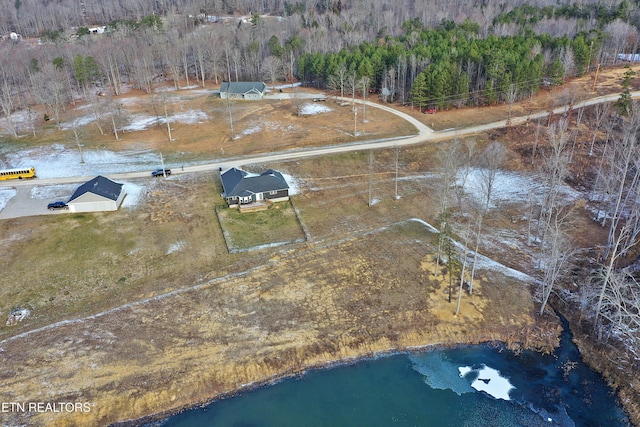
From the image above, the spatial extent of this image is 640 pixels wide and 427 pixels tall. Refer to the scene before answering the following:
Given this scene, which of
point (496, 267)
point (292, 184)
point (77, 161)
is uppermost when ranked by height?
point (77, 161)

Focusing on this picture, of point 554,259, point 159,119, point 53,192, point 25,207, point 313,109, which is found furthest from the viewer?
point 313,109

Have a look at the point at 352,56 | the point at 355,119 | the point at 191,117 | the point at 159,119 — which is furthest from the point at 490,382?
the point at 352,56

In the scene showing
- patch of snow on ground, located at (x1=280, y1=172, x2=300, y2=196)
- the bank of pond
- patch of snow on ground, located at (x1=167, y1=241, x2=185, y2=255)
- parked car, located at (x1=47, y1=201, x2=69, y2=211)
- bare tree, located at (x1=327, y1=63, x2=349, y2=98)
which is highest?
bare tree, located at (x1=327, y1=63, x2=349, y2=98)

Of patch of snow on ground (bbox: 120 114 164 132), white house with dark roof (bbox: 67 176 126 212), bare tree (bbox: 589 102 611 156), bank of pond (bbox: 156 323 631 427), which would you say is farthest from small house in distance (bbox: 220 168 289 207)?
bare tree (bbox: 589 102 611 156)

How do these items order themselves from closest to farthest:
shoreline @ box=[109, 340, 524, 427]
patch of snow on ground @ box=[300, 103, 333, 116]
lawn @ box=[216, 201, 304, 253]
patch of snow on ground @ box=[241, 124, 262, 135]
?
shoreline @ box=[109, 340, 524, 427], lawn @ box=[216, 201, 304, 253], patch of snow on ground @ box=[241, 124, 262, 135], patch of snow on ground @ box=[300, 103, 333, 116]

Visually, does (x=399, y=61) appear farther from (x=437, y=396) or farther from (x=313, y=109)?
(x=437, y=396)

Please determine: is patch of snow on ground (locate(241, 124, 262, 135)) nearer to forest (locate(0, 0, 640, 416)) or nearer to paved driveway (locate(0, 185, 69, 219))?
forest (locate(0, 0, 640, 416))

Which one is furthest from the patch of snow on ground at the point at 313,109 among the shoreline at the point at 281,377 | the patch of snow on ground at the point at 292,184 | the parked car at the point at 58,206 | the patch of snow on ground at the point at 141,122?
the shoreline at the point at 281,377
